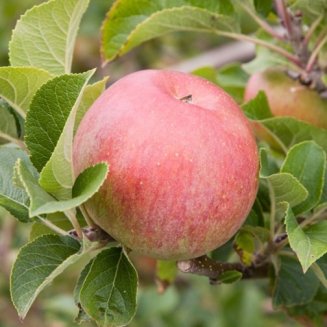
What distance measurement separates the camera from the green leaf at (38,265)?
0.93 m

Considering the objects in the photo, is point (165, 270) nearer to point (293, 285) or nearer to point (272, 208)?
point (293, 285)

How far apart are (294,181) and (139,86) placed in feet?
0.81

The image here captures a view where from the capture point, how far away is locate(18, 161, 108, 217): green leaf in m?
0.85

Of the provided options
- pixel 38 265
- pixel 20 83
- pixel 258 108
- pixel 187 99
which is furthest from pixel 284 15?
pixel 38 265

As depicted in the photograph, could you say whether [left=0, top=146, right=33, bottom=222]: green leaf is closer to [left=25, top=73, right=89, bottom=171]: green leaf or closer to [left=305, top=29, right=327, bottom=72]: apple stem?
[left=25, top=73, right=89, bottom=171]: green leaf

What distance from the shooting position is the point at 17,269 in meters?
0.95

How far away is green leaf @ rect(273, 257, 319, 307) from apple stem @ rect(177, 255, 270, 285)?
0.14 ft

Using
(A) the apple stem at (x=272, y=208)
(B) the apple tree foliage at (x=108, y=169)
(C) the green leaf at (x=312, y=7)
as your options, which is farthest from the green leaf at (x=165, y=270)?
(C) the green leaf at (x=312, y=7)

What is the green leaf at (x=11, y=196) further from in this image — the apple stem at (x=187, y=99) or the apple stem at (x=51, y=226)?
the apple stem at (x=187, y=99)

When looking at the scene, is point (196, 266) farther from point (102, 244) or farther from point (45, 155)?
point (45, 155)

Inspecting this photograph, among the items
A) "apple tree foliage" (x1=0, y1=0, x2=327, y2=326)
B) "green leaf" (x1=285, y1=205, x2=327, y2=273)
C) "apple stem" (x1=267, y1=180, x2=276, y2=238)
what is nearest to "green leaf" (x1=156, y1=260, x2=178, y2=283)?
"apple tree foliage" (x1=0, y1=0, x2=327, y2=326)

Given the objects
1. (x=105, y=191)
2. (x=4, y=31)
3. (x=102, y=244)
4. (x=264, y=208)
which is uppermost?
(x=105, y=191)

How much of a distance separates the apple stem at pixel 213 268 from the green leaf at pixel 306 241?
15 cm

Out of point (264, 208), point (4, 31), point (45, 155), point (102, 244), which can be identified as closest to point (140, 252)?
point (102, 244)
